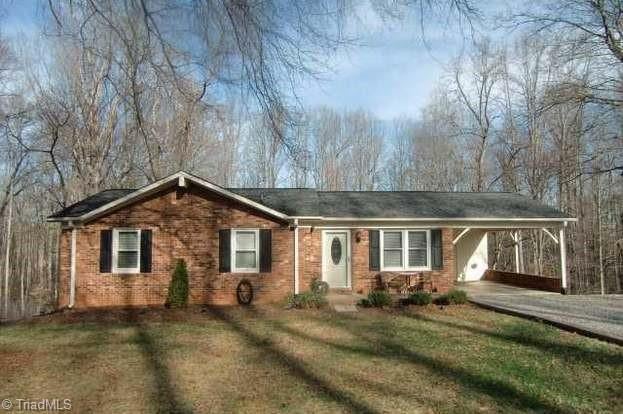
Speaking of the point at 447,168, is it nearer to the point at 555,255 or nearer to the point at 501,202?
the point at 555,255

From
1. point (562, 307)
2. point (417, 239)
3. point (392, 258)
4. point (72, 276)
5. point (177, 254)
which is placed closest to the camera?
point (562, 307)

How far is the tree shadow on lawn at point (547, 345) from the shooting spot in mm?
7555

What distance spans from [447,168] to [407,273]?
20558mm

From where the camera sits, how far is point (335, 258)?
53.0 ft

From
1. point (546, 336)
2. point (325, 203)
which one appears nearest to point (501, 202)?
point (325, 203)

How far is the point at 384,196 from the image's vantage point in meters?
18.2

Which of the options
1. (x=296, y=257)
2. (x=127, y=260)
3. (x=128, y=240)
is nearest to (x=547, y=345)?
(x=296, y=257)

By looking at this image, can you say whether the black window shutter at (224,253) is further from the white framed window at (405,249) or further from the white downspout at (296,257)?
the white framed window at (405,249)

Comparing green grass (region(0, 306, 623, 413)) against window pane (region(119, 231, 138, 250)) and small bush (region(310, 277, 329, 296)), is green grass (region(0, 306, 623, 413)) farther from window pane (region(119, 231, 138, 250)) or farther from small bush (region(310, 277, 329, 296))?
small bush (region(310, 277, 329, 296))

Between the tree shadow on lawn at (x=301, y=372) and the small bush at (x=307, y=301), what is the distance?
239cm

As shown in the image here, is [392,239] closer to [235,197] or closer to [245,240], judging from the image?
[245,240]

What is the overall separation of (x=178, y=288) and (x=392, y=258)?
6711 millimetres

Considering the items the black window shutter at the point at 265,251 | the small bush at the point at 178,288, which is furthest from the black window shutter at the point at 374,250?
the small bush at the point at 178,288

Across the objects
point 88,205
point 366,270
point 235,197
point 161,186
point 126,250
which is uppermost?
point 161,186
